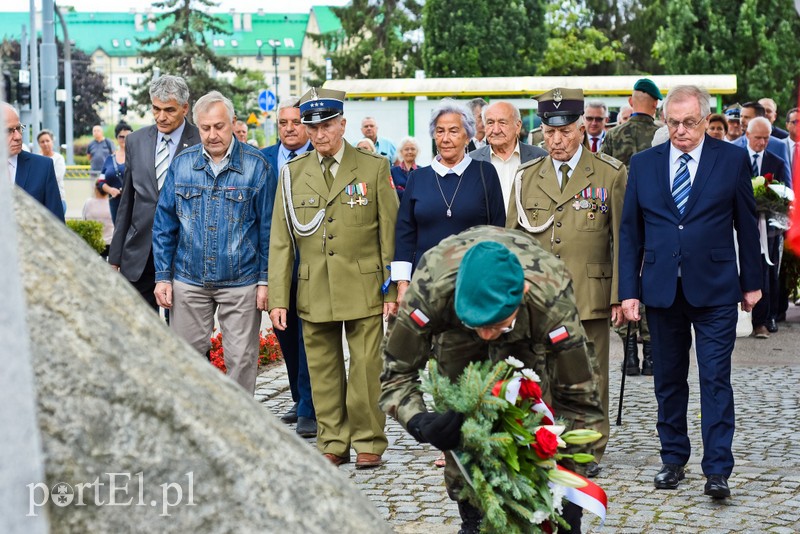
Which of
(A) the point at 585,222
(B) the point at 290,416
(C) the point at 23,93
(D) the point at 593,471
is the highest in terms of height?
(C) the point at 23,93

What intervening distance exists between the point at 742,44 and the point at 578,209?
1303 inches

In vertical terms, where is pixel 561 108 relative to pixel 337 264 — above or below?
above

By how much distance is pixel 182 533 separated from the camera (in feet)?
8.64

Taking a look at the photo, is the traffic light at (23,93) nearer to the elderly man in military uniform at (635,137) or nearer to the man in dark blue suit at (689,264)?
the elderly man in military uniform at (635,137)

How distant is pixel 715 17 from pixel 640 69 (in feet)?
64.0

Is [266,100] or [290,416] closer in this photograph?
[290,416]

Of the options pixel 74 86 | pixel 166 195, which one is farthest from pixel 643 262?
pixel 74 86

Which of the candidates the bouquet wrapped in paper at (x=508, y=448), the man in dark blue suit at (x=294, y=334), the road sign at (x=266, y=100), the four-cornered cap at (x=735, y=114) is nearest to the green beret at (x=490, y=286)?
the bouquet wrapped in paper at (x=508, y=448)

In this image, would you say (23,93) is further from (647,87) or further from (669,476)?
(669,476)

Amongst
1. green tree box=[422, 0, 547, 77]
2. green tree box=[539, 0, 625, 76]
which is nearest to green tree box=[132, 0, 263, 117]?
green tree box=[422, 0, 547, 77]

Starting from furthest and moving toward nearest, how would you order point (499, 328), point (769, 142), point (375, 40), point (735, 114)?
point (375, 40) < point (735, 114) < point (769, 142) < point (499, 328)

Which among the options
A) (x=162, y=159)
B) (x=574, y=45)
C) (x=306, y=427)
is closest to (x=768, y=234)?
(x=306, y=427)

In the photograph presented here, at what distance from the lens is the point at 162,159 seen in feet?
25.7

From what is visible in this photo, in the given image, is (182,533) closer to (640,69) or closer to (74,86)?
(640,69)
